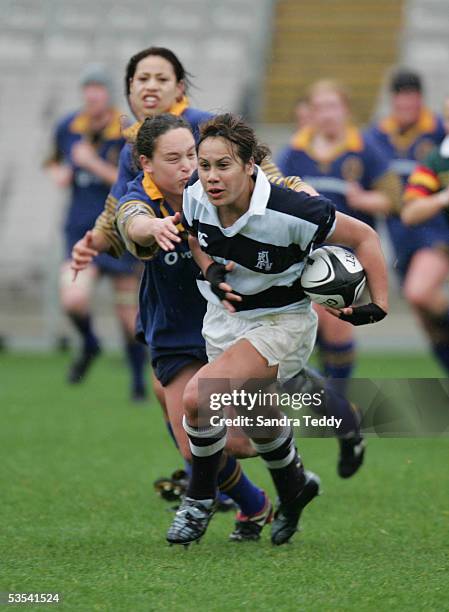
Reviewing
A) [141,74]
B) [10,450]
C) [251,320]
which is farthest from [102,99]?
[251,320]

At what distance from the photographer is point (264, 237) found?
3.96m

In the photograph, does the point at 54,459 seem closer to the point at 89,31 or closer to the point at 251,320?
the point at 251,320

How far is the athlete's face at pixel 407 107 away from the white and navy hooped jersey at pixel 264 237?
4829 mm

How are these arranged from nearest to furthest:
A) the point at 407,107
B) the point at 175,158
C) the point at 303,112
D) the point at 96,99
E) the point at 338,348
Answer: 1. the point at 175,158
2. the point at 338,348
3. the point at 407,107
4. the point at 96,99
5. the point at 303,112

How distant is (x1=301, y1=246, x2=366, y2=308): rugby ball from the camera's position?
13.1ft

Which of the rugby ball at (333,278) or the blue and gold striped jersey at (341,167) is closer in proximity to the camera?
the rugby ball at (333,278)

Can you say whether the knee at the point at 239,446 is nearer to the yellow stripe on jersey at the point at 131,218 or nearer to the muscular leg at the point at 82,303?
the yellow stripe on jersey at the point at 131,218

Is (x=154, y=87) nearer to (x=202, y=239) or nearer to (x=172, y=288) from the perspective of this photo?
(x=172, y=288)

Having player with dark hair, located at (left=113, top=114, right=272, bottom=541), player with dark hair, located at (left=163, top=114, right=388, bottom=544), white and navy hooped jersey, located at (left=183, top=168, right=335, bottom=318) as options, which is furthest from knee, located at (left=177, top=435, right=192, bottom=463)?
white and navy hooped jersey, located at (left=183, top=168, right=335, bottom=318)

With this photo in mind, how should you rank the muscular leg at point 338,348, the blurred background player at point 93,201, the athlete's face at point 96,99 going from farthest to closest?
1. the blurred background player at point 93,201
2. the athlete's face at point 96,99
3. the muscular leg at point 338,348

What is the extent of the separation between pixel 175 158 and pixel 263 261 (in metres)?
0.56

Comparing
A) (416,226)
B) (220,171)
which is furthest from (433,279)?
(220,171)

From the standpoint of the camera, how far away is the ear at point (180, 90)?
15.9ft

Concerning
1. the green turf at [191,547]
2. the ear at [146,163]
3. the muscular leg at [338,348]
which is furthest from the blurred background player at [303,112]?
the ear at [146,163]
